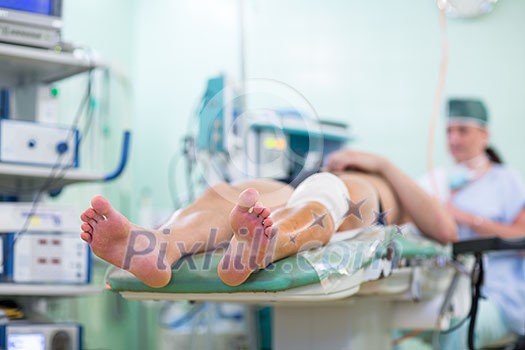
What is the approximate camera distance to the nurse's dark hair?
3.59m

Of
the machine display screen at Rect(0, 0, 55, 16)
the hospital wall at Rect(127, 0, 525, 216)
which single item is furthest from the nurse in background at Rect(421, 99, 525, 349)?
the machine display screen at Rect(0, 0, 55, 16)

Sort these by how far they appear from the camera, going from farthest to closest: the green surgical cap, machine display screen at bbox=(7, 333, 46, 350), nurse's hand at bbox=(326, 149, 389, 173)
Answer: the green surgical cap < nurse's hand at bbox=(326, 149, 389, 173) < machine display screen at bbox=(7, 333, 46, 350)

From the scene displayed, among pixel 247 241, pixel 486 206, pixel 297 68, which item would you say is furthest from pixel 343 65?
pixel 247 241

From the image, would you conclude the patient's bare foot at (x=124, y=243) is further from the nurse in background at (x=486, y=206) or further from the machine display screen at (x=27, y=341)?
the nurse in background at (x=486, y=206)

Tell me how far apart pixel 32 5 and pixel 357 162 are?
49.0 inches

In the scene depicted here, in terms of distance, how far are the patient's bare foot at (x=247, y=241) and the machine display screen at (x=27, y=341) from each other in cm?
88

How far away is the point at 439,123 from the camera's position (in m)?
4.07

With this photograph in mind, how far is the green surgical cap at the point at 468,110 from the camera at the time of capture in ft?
11.7

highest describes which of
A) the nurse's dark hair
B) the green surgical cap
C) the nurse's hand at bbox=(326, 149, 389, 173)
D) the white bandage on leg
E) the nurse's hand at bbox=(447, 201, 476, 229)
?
the green surgical cap

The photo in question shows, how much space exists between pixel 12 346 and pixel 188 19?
2573mm

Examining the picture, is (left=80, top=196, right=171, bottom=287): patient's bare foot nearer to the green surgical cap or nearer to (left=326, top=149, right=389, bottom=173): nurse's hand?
(left=326, top=149, right=389, bottom=173): nurse's hand

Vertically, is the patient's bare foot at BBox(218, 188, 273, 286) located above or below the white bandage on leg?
below

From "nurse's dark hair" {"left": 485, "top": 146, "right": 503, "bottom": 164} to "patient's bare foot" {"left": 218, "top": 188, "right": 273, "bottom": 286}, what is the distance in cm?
226

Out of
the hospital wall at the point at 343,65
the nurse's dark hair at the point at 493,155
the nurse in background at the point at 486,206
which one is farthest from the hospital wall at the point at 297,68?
the nurse in background at the point at 486,206
